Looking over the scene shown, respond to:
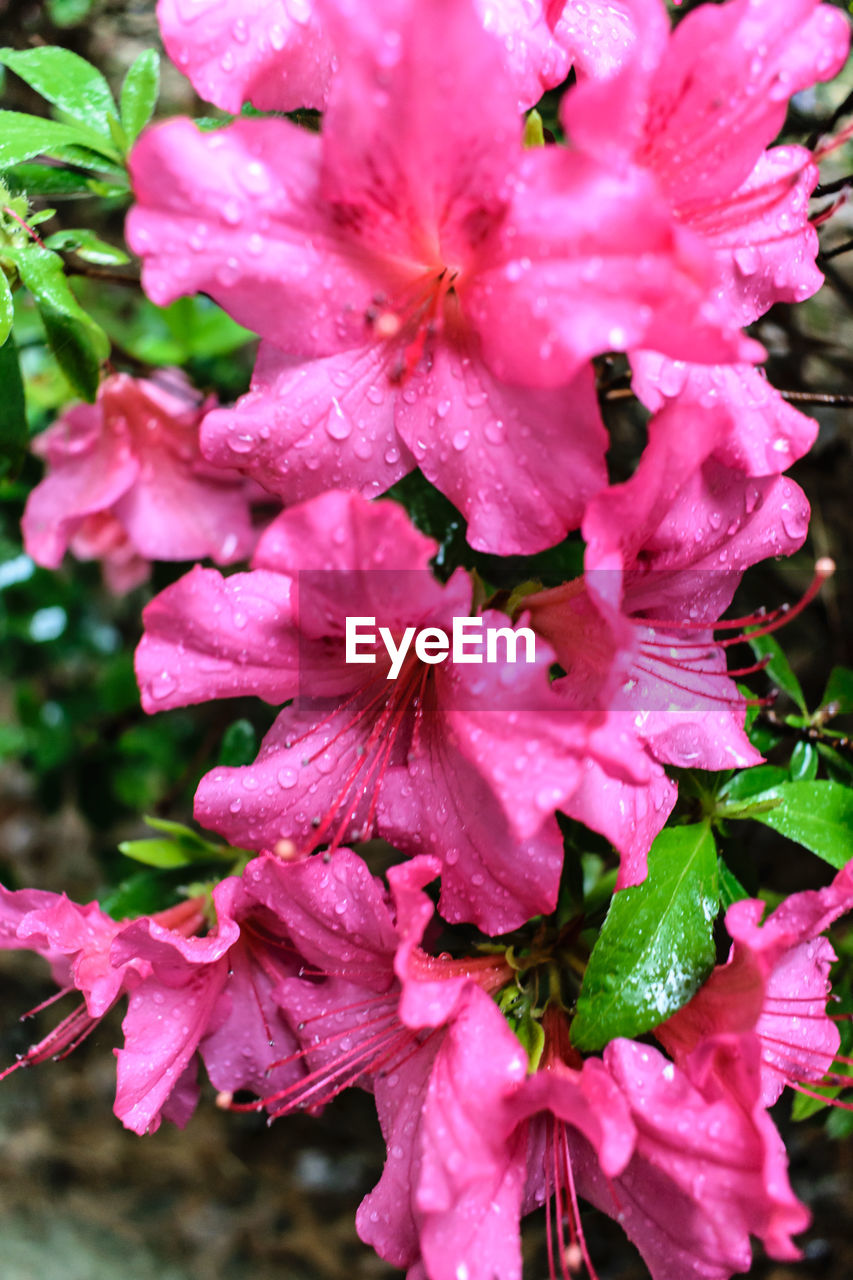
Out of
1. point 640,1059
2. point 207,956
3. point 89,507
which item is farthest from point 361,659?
point 89,507

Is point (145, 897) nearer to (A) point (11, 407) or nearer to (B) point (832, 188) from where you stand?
(A) point (11, 407)

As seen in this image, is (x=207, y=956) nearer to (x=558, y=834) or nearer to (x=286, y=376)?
(x=558, y=834)

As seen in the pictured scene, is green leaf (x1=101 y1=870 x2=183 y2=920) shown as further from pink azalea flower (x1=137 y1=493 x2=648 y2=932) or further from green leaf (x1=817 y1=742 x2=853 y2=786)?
green leaf (x1=817 y1=742 x2=853 y2=786)

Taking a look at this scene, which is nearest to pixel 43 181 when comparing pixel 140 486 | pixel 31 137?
pixel 31 137

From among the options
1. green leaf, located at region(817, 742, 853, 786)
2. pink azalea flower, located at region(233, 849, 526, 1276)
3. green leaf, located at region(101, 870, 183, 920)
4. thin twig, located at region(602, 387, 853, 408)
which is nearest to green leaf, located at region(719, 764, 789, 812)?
green leaf, located at region(817, 742, 853, 786)

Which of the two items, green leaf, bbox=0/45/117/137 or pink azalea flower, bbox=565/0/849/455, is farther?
green leaf, bbox=0/45/117/137

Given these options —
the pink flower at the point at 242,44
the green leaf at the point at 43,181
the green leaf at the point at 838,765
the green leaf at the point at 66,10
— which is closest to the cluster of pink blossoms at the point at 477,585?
the pink flower at the point at 242,44
